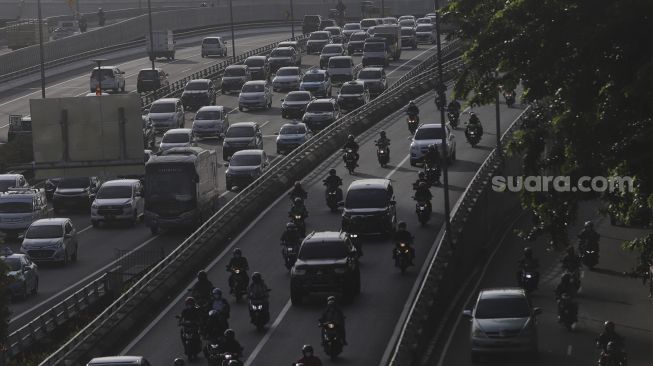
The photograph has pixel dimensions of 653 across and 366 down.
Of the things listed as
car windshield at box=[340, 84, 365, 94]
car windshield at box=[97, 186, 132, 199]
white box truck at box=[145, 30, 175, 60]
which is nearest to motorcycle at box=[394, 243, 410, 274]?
car windshield at box=[97, 186, 132, 199]

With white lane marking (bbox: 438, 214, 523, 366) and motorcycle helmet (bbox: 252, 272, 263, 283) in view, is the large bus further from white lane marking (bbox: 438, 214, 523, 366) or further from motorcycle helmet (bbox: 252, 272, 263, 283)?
motorcycle helmet (bbox: 252, 272, 263, 283)

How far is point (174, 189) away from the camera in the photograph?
51.7 metres

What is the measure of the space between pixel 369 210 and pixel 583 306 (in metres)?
7.66

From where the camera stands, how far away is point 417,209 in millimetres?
50031

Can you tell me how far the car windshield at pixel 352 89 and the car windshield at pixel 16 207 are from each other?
27.0m

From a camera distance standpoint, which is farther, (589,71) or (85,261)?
(85,261)

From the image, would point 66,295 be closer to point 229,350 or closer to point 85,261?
point 85,261

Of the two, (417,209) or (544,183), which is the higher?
(544,183)

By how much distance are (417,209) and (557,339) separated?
1213 centimetres

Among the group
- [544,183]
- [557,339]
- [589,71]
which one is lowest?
[557,339]

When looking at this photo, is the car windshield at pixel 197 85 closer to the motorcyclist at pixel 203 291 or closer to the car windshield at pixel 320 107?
the car windshield at pixel 320 107

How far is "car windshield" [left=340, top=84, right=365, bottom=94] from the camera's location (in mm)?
78812

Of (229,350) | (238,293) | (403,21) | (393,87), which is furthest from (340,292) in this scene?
(403,21)

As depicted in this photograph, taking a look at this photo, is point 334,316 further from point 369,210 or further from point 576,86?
point 369,210
